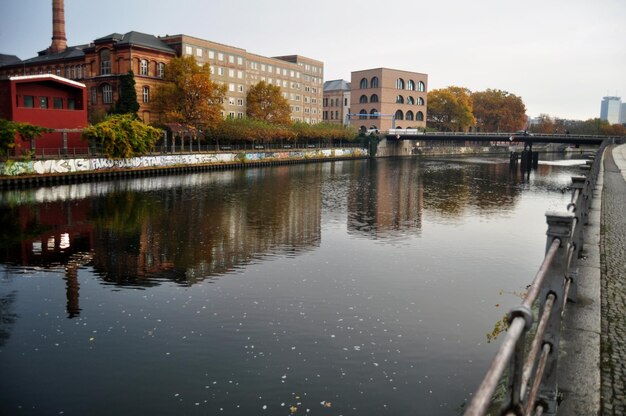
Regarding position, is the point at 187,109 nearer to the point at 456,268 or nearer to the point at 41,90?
the point at 41,90

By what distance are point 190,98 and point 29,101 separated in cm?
2251

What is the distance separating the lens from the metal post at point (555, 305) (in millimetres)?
5508

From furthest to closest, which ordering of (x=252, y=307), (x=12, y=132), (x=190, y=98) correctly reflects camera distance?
(x=190, y=98)
(x=12, y=132)
(x=252, y=307)

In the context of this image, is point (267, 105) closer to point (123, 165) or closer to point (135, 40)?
point (135, 40)

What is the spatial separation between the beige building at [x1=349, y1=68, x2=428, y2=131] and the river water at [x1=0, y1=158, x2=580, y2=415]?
330 ft

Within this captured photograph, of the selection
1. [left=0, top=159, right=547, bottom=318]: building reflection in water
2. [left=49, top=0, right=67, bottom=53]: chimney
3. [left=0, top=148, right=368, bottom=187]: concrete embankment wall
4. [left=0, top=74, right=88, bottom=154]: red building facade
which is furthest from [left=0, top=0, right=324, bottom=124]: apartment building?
[left=0, top=159, right=547, bottom=318]: building reflection in water

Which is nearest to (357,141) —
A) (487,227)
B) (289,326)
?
(487,227)

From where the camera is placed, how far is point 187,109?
75.8 m

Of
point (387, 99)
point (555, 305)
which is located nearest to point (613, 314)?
point (555, 305)

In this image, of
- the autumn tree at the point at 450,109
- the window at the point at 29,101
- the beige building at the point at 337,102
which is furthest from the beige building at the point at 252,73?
the autumn tree at the point at 450,109

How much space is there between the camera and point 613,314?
369 inches

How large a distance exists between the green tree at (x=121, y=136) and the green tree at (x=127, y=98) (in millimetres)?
14142

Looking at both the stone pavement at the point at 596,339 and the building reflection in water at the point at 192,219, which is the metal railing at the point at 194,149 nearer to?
the building reflection in water at the point at 192,219

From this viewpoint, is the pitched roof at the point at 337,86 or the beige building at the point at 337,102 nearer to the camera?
the beige building at the point at 337,102
